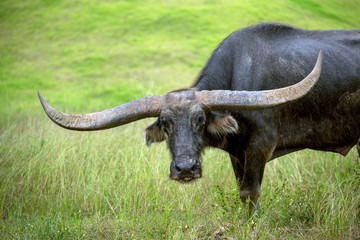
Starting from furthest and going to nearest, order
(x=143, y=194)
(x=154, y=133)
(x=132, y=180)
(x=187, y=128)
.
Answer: (x=132, y=180)
(x=143, y=194)
(x=154, y=133)
(x=187, y=128)

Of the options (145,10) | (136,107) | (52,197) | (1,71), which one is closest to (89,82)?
(1,71)

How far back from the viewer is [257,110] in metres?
4.19

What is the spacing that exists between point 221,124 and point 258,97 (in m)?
0.56

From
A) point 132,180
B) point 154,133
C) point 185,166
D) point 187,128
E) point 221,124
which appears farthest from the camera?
point 132,180

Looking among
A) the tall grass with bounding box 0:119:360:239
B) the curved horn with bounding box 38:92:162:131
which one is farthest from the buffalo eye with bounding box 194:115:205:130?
the tall grass with bounding box 0:119:360:239

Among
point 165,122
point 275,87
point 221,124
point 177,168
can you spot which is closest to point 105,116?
point 165,122

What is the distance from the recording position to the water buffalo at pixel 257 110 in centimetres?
391

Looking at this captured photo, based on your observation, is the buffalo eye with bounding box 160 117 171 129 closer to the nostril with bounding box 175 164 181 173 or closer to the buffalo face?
the buffalo face

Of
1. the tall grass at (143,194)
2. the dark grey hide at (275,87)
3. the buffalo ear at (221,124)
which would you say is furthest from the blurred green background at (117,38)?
the buffalo ear at (221,124)

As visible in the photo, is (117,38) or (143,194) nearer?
(143,194)

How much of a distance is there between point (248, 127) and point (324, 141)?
1.09 metres

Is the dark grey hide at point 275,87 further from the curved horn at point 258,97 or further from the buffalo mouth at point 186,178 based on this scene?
the buffalo mouth at point 186,178

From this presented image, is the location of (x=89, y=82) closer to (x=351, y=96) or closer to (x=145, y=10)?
(x=145, y=10)

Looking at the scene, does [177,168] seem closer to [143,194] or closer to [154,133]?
[154,133]
